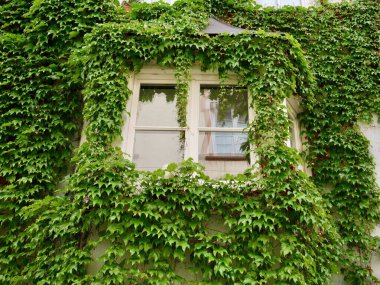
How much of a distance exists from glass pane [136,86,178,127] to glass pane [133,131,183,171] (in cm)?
18

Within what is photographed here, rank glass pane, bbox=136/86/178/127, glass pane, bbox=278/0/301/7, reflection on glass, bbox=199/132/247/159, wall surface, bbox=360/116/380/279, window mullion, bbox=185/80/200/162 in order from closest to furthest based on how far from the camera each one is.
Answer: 1. window mullion, bbox=185/80/200/162
2. reflection on glass, bbox=199/132/247/159
3. glass pane, bbox=136/86/178/127
4. wall surface, bbox=360/116/380/279
5. glass pane, bbox=278/0/301/7

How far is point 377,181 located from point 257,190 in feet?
7.59

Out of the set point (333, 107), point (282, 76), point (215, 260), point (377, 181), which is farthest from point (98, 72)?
point (377, 181)

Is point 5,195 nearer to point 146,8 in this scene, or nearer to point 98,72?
point 98,72

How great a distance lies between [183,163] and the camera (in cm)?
466

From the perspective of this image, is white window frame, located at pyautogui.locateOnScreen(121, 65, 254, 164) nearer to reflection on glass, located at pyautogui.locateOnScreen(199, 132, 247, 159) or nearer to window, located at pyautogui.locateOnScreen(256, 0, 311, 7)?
reflection on glass, located at pyautogui.locateOnScreen(199, 132, 247, 159)

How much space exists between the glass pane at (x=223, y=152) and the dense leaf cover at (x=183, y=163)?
315mm

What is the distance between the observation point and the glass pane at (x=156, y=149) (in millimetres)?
5188

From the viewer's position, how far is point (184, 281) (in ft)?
14.4

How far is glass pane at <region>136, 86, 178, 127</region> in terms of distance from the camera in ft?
18.1

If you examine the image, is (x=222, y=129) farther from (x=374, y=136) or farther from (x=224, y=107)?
(x=374, y=136)

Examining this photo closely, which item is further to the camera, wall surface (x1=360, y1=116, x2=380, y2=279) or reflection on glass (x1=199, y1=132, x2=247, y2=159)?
wall surface (x1=360, y1=116, x2=380, y2=279)

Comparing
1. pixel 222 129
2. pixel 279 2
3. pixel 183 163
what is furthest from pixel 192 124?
pixel 279 2

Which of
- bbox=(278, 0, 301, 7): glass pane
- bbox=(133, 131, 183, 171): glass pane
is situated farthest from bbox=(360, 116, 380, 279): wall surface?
bbox=(133, 131, 183, 171): glass pane
